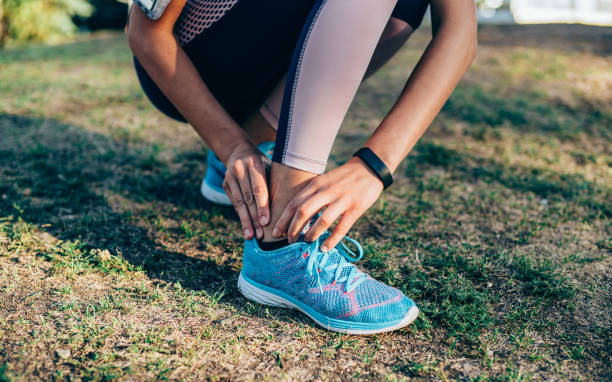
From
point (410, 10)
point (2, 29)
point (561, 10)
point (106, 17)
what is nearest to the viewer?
point (410, 10)

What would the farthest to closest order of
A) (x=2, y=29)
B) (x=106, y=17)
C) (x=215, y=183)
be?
(x=106, y=17) → (x=2, y=29) → (x=215, y=183)

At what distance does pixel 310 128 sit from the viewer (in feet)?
4.27

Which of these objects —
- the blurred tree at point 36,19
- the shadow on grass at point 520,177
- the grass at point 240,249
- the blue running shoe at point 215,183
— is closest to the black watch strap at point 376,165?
the grass at point 240,249

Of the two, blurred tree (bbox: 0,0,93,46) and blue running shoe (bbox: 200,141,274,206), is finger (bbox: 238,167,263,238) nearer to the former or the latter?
blue running shoe (bbox: 200,141,274,206)

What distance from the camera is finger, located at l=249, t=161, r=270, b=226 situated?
1.32m

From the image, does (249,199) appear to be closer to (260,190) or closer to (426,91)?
(260,190)

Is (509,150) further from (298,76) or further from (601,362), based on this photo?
(298,76)

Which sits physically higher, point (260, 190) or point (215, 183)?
point (260, 190)

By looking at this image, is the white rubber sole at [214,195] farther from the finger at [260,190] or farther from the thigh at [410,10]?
the thigh at [410,10]

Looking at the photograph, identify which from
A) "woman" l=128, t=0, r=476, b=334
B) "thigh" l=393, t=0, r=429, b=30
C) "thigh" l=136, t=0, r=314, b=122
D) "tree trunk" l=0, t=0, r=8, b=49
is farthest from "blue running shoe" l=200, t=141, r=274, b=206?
"tree trunk" l=0, t=0, r=8, b=49

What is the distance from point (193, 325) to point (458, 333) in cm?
77

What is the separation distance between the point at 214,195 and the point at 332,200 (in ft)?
3.10

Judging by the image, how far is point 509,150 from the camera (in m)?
2.79

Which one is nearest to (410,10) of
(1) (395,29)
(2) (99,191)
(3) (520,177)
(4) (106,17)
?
(1) (395,29)
